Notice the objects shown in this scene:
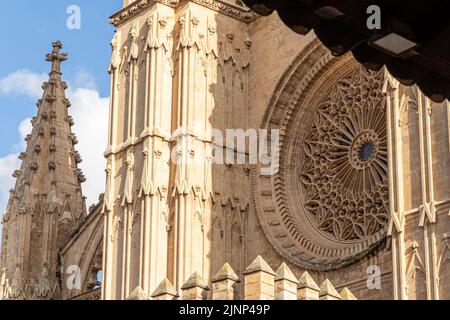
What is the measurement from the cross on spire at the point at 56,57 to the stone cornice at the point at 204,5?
736 centimetres

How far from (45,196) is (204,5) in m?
8.32

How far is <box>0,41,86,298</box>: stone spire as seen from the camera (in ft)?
104

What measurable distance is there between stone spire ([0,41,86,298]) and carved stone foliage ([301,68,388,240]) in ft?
28.1

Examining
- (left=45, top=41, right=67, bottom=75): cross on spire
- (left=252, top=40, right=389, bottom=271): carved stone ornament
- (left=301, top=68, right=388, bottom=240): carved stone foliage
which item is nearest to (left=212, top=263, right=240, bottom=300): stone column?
(left=252, top=40, right=389, bottom=271): carved stone ornament

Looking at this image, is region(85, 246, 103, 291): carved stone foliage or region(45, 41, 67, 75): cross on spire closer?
region(85, 246, 103, 291): carved stone foliage

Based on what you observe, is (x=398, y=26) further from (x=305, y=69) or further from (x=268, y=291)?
(x=305, y=69)

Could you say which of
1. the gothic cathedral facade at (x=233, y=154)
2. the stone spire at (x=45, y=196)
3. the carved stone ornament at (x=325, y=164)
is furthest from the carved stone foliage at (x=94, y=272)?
the carved stone ornament at (x=325, y=164)

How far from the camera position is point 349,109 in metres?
25.0

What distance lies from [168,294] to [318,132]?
22.2 feet

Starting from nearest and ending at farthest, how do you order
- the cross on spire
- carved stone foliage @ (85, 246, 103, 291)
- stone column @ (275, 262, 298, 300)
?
1. stone column @ (275, 262, 298, 300)
2. carved stone foliage @ (85, 246, 103, 291)
3. the cross on spire

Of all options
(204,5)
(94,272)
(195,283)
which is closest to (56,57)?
(94,272)

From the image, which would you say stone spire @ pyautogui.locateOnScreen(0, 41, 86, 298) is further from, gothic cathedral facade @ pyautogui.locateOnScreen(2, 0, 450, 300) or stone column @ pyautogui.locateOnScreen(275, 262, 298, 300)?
stone column @ pyautogui.locateOnScreen(275, 262, 298, 300)

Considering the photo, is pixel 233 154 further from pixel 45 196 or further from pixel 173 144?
pixel 45 196

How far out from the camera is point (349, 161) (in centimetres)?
2473
